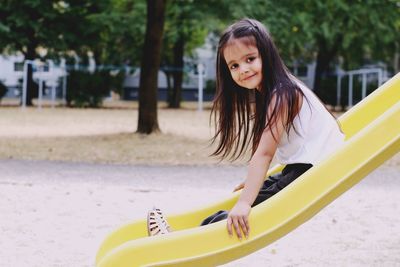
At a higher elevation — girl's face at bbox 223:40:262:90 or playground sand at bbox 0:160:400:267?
girl's face at bbox 223:40:262:90

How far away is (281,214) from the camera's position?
2.98m

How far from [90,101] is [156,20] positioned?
49.4ft

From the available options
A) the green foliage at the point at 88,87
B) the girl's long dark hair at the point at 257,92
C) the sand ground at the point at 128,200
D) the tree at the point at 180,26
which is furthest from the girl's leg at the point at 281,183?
the green foliage at the point at 88,87

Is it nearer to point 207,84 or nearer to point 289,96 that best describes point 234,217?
point 289,96

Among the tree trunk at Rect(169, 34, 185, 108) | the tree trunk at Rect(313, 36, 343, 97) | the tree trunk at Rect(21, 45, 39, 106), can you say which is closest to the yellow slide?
the tree trunk at Rect(21, 45, 39, 106)

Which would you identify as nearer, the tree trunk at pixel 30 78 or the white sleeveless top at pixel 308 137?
the white sleeveless top at pixel 308 137

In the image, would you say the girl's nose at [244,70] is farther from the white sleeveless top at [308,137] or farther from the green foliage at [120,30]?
the green foliage at [120,30]

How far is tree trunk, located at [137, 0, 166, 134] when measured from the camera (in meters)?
13.6

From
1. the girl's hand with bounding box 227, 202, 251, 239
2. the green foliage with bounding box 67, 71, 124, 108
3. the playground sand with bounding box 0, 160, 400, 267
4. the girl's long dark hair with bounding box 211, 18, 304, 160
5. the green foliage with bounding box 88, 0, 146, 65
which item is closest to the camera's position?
the girl's hand with bounding box 227, 202, 251, 239

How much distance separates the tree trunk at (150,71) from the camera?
13.6 metres

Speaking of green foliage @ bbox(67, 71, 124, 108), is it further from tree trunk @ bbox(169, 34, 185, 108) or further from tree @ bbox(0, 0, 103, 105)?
tree trunk @ bbox(169, 34, 185, 108)

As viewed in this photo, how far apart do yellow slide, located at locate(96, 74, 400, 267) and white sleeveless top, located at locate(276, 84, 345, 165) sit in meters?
0.25

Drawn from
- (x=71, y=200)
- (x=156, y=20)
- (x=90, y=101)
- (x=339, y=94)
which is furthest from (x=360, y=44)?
(x=71, y=200)

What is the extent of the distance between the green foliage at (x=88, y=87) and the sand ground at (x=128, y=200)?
577 inches
